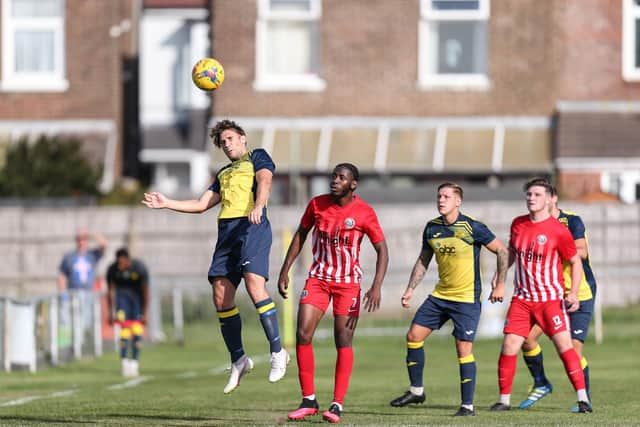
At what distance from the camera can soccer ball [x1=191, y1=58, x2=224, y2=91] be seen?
567 inches

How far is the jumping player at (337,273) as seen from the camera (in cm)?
1406

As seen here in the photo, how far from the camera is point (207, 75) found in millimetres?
14430

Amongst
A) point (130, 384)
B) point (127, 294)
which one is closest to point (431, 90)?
point (127, 294)

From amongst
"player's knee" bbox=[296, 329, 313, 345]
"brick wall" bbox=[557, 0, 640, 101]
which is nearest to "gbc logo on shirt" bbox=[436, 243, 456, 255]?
"player's knee" bbox=[296, 329, 313, 345]

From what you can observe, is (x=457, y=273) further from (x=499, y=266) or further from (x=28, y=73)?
(x=28, y=73)

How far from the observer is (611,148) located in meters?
32.9

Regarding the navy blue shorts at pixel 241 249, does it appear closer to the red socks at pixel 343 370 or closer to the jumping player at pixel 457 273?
the red socks at pixel 343 370

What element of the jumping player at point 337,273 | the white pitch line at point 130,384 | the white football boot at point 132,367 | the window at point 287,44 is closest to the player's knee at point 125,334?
the white football boot at point 132,367

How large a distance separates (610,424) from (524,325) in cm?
169

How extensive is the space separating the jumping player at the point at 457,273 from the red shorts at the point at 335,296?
0.83 meters

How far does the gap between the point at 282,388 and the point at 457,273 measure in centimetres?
460

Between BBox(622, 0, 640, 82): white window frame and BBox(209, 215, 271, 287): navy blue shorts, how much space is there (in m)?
21.4

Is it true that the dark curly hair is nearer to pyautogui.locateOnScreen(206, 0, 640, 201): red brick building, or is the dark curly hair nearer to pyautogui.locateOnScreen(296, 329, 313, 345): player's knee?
pyautogui.locateOnScreen(296, 329, 313, 345): player's knee

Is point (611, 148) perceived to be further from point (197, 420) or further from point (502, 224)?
point (197, 420)
